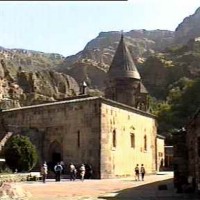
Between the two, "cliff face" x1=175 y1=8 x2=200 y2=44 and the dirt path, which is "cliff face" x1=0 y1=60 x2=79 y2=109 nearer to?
the dirt path

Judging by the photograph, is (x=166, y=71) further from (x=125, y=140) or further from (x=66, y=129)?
(x=66, y=129)

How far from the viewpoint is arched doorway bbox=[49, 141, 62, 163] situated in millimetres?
30625

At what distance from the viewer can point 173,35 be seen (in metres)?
177

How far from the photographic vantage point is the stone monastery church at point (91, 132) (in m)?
28.6

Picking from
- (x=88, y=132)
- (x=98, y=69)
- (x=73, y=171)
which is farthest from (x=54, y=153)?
(x=98, y=69)

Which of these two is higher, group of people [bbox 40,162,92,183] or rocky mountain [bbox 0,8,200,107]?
rocky mountain [bbox 0,8,200,107]

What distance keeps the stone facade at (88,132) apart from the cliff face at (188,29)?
127175mm

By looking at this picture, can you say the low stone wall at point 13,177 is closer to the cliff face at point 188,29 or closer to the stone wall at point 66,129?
the stone wall at point 66,129

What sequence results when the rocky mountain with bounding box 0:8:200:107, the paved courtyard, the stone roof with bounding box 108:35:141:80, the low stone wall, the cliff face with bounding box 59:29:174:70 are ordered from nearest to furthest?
the paved courtyard < the low stone wall < the stone roof with bounding box 108:35:141:80 < the rocky mountain with bounding box 0:8:200:107 < the cliff face with bounding box 59:29:174:70

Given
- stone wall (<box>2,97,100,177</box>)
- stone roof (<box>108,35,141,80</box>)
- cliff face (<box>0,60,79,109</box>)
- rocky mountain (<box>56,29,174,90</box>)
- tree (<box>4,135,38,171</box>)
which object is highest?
rocky mountain (<box>56,29,174,90</box>)

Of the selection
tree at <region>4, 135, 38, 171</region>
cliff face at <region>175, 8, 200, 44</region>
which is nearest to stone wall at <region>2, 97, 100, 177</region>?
tree at <region>4, 135, 38, 171</region>

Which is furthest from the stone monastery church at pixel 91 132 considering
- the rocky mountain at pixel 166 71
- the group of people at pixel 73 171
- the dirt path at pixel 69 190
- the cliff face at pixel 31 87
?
the rocky mountain at pixel 166 71

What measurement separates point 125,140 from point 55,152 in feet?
17.1

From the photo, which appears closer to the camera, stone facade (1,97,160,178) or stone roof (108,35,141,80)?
stone facade (1,97,160,178)
